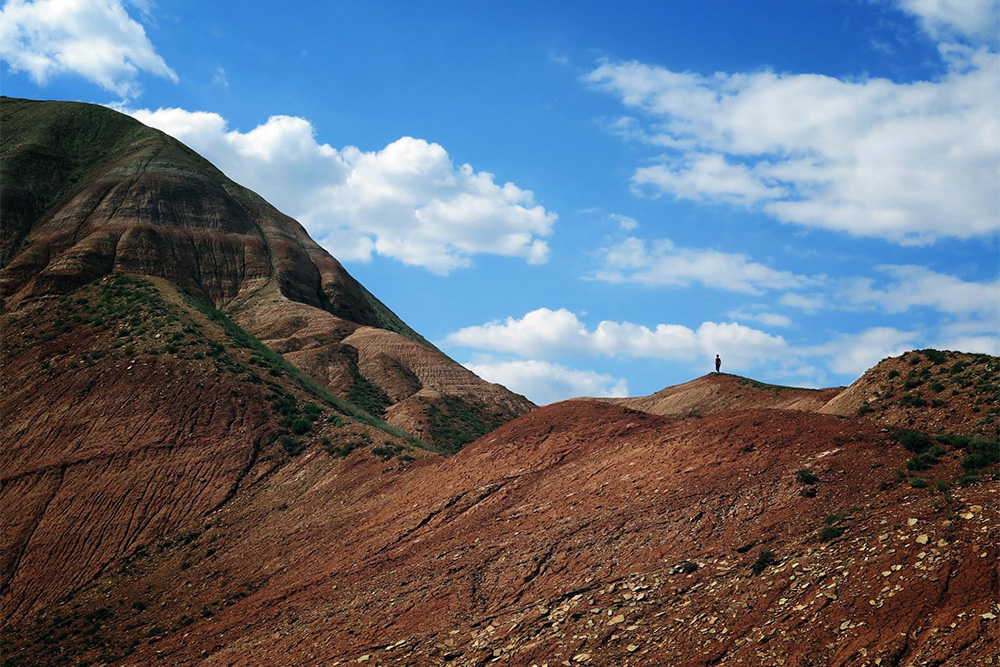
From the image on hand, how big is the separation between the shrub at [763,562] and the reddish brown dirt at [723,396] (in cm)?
3620

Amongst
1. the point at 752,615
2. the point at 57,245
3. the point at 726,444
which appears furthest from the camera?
the point at 57,245

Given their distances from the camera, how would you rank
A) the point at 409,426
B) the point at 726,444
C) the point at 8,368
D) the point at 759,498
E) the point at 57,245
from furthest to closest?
the point at 57,245, the point at 409,426, the point at 8,368, the point at 726,444, the point at 759,498

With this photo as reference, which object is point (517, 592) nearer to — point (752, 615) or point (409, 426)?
point (752, 615)

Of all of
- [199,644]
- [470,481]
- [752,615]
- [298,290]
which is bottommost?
[199,644]

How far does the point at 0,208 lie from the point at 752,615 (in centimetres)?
7993

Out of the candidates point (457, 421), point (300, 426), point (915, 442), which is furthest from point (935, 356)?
point (457, 421)

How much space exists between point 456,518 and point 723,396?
41425 millimetres

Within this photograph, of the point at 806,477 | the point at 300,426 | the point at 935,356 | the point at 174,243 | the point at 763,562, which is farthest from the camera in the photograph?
the point at 174,243

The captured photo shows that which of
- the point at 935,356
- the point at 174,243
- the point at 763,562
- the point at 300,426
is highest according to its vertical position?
the point at 174,243

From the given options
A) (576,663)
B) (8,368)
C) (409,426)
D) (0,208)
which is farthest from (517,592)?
(0,208)

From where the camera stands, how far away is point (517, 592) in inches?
911

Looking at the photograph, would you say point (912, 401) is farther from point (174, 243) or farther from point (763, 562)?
point (174, 243)

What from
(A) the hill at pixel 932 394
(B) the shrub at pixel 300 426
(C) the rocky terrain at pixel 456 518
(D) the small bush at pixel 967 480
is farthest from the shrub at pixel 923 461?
(B) the shrub at pixel 300 426

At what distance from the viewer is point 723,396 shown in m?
66.1
